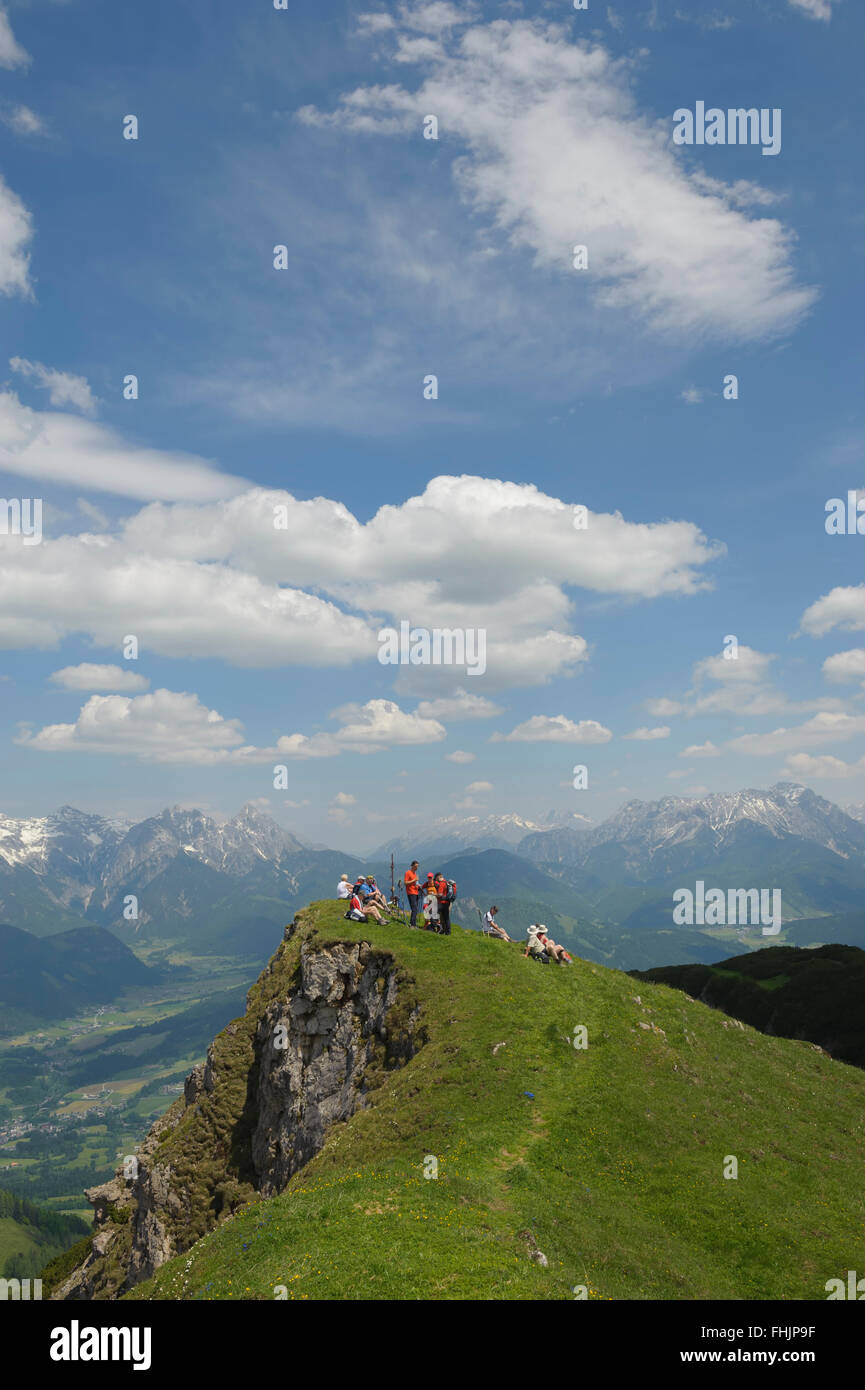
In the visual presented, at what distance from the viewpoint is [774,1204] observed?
88.0ft

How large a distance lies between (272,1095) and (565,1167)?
1252 inches

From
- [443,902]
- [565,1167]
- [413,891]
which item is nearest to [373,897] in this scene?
[413,891]

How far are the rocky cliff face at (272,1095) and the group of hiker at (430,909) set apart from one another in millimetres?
4322

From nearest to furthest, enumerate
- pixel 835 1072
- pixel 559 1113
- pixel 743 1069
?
pixel 559 1113, pixel 743 1069, pixel 835 1072

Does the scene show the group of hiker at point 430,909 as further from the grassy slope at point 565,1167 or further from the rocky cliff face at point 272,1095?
the rocky cliff face at point 272,1095

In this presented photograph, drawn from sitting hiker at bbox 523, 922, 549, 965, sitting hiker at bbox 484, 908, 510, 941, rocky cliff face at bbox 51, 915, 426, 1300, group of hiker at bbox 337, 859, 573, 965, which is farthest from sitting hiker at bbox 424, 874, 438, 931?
sitting hiker at bbox 523, 922, 549, 965

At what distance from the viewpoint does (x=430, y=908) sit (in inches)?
2008

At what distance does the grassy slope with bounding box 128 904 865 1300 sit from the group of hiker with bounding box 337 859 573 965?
3.00m

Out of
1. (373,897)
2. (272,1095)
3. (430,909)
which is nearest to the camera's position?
(430,909)

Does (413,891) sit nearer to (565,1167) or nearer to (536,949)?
(536,949)

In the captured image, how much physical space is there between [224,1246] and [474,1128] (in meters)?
12.2

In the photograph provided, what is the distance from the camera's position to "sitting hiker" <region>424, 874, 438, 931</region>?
167ft
